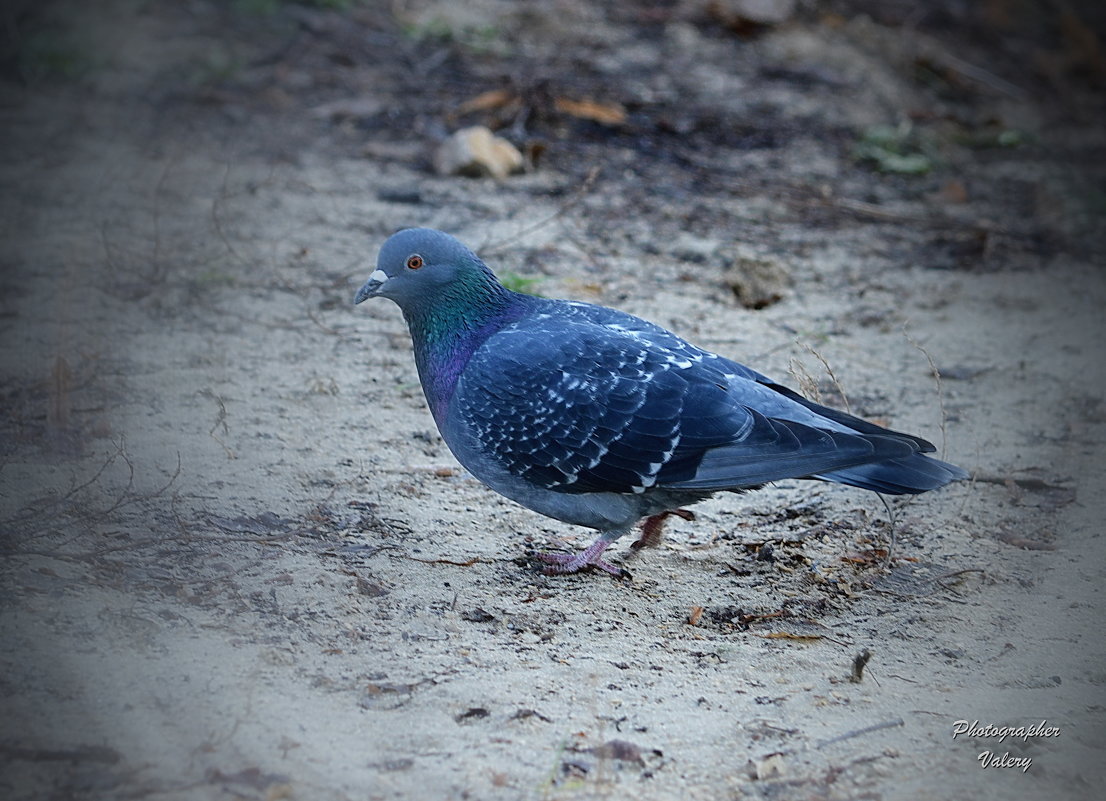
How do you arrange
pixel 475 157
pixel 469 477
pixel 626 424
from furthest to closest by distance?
pixel 475 157, pixel 469 477, pixel 626 424

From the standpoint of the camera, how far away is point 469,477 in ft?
16.5

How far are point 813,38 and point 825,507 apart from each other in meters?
7.39

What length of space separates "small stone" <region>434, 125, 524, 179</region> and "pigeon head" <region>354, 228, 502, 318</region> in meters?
3.59

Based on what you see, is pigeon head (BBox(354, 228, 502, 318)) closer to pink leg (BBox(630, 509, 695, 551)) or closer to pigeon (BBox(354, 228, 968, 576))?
pigeon (BBox(354, 228, 968, 576))

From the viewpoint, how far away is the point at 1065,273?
7.52 meters

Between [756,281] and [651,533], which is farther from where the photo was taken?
[756,281]

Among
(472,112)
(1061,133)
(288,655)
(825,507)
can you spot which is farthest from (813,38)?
(288,655)

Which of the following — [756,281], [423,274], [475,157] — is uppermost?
[423,274]

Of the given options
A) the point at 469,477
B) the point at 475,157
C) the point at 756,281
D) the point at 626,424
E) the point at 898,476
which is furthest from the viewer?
the point at 475,157

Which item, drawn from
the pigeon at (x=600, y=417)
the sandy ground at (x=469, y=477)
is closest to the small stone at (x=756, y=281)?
the sandy ground at (x=469, y=477)

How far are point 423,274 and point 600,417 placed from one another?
3.17 ft

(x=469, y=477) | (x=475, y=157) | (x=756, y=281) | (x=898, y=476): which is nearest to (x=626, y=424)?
(x=898, y=476)

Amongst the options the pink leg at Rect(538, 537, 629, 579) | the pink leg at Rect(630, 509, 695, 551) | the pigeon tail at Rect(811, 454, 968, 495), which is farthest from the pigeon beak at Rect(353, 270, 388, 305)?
the pigeon tail at Rect(811, 454, 968, 495)

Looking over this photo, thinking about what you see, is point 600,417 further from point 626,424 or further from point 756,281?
point 756,281
